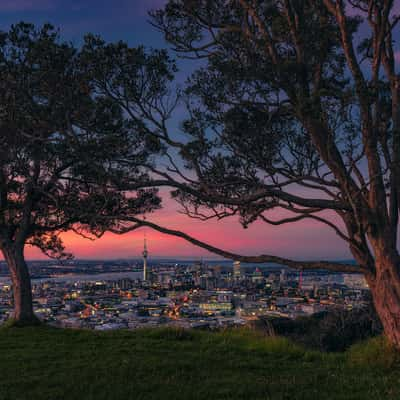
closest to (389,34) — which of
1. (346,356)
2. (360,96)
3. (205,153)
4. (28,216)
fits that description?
(360,96)

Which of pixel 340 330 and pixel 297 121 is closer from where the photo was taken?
pixel 297 121

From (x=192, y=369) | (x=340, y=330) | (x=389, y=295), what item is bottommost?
(x=340, y=330)

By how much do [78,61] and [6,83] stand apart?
7.28 ft

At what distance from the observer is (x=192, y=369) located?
894 centimetres

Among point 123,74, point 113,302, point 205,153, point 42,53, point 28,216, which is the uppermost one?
point 42,53

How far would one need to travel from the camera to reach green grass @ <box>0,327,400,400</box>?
734 centimetres

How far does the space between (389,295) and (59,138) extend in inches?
333

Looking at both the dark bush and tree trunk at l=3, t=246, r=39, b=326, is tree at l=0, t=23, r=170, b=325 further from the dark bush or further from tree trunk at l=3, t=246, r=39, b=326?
the dark bush

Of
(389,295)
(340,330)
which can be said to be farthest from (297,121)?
(340,330)

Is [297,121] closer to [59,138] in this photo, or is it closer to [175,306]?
[59,138]

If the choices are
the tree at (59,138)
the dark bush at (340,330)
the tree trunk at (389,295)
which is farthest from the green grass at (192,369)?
the dark bush at (340,330)

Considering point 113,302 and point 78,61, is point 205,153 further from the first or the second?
point 113,302

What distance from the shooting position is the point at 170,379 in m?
8.06

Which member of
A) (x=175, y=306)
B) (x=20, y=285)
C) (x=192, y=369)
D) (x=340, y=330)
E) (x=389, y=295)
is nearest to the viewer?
(x=192, y=369)
